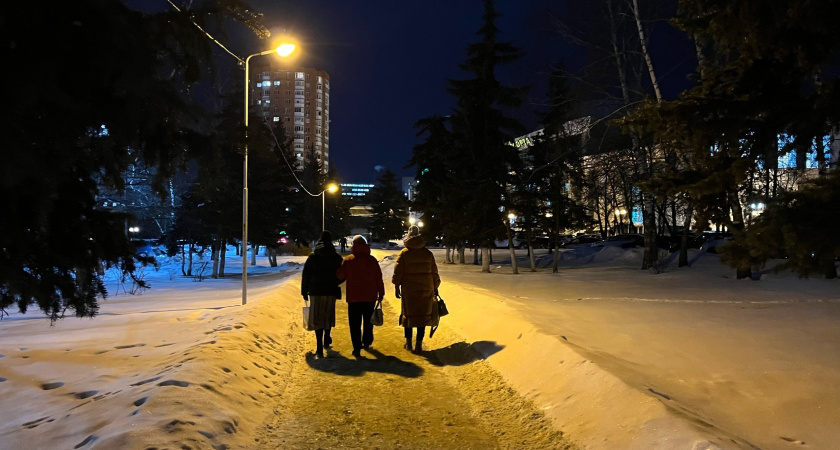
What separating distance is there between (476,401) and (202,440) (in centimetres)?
303

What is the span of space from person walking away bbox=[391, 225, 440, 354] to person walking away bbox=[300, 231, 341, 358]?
38.5 inches

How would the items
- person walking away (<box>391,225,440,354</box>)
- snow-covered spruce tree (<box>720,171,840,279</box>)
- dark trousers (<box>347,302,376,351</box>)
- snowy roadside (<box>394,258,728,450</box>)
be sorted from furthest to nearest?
person walking away (<box>391,225,440,354</box>)
dark trousers (<box>347,302,376,351</box>)
snow-covered spruce tree (<box>720,171,840,279</box>)
snowy roadside (<box>394,258,728,450</box>)

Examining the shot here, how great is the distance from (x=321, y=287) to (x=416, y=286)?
1471mm

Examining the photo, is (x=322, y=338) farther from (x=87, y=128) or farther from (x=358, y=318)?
(x=87, y=128)

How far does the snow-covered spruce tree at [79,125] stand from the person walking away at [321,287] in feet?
15.0

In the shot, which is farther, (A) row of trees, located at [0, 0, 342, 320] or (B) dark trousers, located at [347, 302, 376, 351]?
(B) dark trousers, located at [347, 302, 376, 351]

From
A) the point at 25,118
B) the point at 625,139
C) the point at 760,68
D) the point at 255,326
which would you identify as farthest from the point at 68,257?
the point at 625,139

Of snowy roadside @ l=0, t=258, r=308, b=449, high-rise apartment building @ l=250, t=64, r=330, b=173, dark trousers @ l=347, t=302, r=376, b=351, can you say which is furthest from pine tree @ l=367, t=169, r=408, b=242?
dark trousers @ l=347, t=302, r=376, b=351

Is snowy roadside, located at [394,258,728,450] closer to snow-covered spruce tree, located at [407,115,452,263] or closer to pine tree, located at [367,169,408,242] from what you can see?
snow-covered spruce tree, located at [407,115,452,263]

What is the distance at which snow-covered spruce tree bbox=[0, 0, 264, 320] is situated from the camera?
298cm

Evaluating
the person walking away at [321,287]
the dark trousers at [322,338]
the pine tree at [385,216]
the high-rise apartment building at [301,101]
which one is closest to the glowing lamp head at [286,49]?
the person walking away at [321,287]

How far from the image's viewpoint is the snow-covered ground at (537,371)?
463 centimetres

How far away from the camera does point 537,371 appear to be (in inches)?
269

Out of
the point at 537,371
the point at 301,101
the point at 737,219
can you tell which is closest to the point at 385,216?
the point at 301,101
